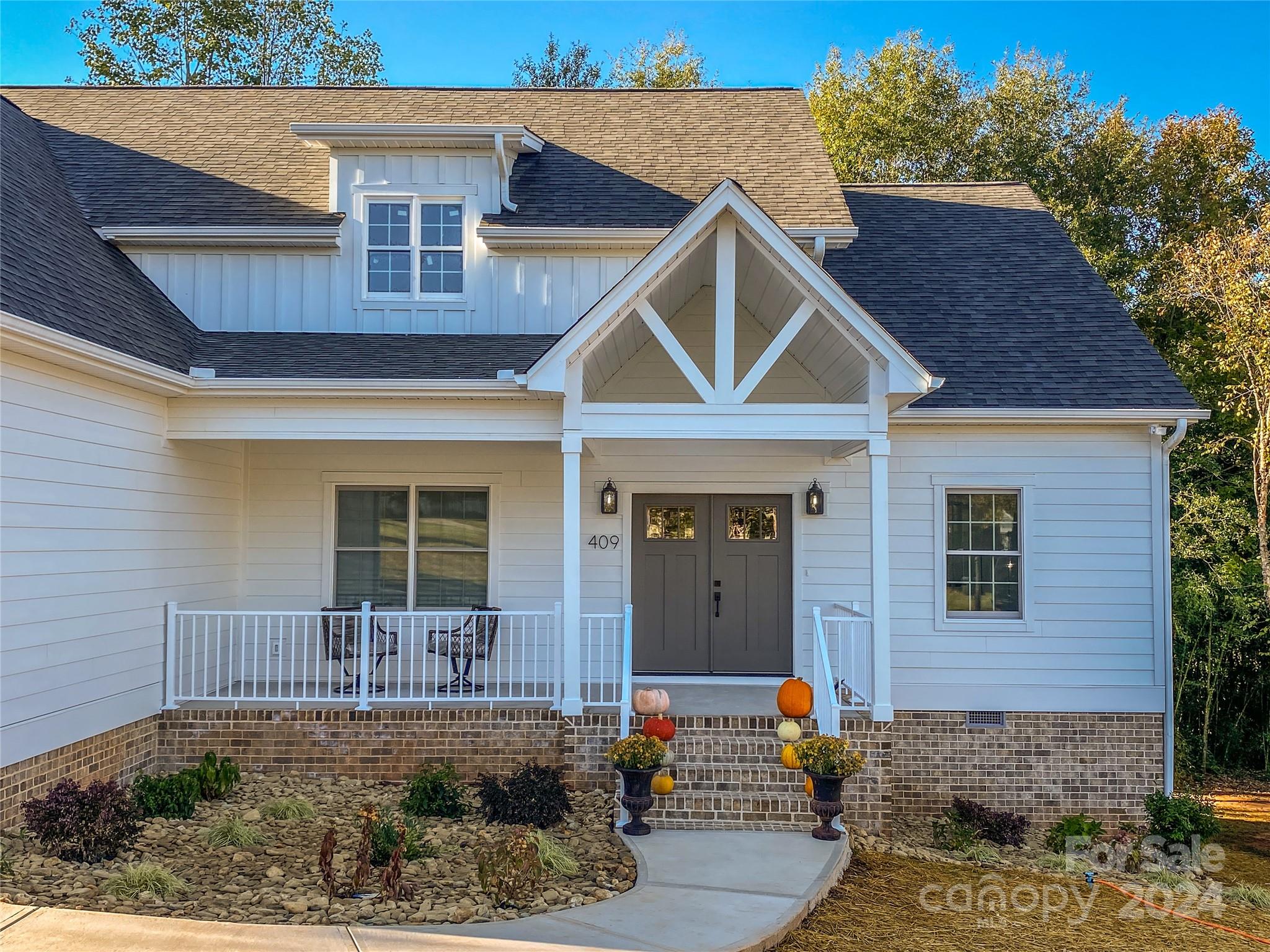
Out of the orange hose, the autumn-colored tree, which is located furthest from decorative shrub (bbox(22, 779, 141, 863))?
the autumn-colored tree

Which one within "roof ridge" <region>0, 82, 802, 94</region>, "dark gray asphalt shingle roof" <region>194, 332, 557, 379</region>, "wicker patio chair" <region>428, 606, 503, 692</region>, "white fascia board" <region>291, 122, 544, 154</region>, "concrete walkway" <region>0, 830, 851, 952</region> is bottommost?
"concrete walkway" <region>0, 830, 851, 952</region>

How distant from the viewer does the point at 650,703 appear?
26.0ft

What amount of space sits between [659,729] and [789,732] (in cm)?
110

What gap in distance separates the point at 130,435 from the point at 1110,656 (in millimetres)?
9353

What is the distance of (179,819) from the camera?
6.99 meters

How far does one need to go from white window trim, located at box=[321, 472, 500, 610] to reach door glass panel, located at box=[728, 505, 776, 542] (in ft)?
8.31

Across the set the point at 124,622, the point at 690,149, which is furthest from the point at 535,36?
the point at 124,622

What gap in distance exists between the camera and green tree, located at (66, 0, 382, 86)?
20.9 meters

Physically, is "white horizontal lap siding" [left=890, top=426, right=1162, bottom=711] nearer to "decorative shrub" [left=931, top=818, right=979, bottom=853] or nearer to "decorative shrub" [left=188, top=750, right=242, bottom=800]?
"decorative shrub" [left=931, top=818, right=979, bottom=853]

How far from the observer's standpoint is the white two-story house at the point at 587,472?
793 centimetres

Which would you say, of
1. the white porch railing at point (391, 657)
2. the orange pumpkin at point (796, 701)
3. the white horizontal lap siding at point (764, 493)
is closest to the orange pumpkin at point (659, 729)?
the white porch railing at point (391, 657)

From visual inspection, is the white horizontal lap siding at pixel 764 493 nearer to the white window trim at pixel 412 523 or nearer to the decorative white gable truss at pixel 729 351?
the white window trim at pixel 412 523

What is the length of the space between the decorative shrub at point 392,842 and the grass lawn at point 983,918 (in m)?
2.49

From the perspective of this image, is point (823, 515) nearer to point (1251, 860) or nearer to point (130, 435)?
point (1251, 860)
